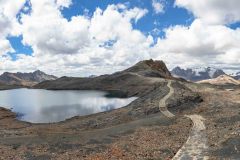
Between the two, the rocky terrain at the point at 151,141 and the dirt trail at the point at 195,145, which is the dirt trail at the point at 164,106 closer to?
the rocky terrain at the point at 151,141

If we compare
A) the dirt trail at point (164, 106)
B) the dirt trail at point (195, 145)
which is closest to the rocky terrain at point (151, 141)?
the dirt trail at point (195, 145)

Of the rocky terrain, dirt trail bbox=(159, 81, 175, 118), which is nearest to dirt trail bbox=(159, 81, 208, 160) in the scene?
the rocky terrain

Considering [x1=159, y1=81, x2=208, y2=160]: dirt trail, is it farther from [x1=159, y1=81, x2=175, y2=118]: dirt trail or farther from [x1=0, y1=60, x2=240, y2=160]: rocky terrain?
[x1=159, y1=81, x2=175, y2=118]: dirt trail

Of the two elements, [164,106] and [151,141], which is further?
[164,106]

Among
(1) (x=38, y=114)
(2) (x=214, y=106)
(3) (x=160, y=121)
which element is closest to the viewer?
(3) (x=160, y=121)

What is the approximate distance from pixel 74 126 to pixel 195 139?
1487 inches

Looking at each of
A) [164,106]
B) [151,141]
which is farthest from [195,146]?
[164,106]

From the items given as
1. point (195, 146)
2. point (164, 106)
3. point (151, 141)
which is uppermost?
point (164, 106)

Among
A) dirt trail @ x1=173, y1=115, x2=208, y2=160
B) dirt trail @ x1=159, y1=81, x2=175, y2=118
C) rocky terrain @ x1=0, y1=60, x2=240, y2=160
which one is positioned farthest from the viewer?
dirt trail @ x1=159, y1=81, x2=175, y2=118

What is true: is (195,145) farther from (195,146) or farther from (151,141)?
(151,141)

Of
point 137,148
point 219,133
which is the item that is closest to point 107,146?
point 137,148

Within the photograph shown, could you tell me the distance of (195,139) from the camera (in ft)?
140

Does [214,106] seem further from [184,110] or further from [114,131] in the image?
[114,131]

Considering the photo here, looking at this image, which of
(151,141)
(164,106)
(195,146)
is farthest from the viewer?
(164,106)
